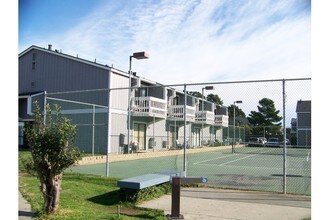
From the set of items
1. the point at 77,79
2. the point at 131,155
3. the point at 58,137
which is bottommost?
the point at 131,155

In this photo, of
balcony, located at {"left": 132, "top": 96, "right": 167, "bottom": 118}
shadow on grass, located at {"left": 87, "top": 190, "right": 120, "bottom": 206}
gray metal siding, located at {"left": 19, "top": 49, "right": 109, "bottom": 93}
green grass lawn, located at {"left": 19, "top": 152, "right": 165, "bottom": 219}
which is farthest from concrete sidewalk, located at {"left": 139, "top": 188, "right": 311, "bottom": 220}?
balcony, located at {"left": 132, "top": 96, "right": 167, "bottom": 118}

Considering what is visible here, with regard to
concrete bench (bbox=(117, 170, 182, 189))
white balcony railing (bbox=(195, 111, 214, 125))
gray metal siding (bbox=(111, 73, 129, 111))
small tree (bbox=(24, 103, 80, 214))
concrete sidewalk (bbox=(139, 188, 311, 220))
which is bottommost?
concrete sidewalk (bbox=(139, 188, 311, 220))

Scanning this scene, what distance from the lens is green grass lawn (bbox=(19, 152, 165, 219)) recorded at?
17.3 ft

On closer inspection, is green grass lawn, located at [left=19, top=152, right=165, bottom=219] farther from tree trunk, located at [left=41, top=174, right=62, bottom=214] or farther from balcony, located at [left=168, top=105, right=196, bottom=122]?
balcony, located at [left=168, top=105, right=196, bottom=122]

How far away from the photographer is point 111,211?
5.86 meters

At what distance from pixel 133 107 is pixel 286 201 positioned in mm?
16950

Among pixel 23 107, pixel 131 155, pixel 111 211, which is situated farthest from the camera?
pixel 23 107

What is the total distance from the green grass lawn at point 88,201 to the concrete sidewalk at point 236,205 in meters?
0.44

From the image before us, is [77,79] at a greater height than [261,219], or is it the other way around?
[77,79]

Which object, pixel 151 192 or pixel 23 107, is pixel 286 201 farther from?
pixel 23 107

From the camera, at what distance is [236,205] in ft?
20.9

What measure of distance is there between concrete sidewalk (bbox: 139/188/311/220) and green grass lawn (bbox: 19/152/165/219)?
0.44 metres
